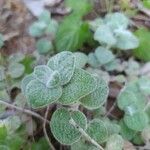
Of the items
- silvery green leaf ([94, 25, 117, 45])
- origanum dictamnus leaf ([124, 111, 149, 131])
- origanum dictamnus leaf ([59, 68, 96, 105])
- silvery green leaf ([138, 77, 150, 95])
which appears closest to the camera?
origanum dictamnus leaf ([59, 68, 96, 105])

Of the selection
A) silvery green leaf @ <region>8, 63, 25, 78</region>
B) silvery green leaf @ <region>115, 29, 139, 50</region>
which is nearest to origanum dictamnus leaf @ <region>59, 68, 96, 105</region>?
silvery green leaf @ <region>8, 63, 25, 78</region>

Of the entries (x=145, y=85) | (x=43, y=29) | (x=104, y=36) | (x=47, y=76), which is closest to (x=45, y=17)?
(x=43, y=29)

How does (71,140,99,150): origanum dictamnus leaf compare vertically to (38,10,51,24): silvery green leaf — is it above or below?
below

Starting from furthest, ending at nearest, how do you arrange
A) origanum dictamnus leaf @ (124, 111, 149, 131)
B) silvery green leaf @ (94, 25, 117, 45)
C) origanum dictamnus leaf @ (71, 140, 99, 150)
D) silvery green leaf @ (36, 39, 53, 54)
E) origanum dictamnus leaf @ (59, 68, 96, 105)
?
silvery green leaf @ (36, 39, 53, 54) → silvery green leaf @ (94, 25, 117, 45) → origanum dictamnus leaf @ (124, 111, 149, 131) → origanum dictamnus leaf @ (71, 140, 99, 150) → origanum dictamnus leaf @ (59, 68, 96, 105)

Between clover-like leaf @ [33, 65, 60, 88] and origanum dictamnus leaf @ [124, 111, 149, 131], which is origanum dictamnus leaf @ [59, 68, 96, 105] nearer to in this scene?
clover-like leaf @ [33, 65, 60, 88]

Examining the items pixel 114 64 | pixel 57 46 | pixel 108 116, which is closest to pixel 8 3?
pixel 57 46

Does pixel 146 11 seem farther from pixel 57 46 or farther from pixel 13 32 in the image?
pixel 13 32
